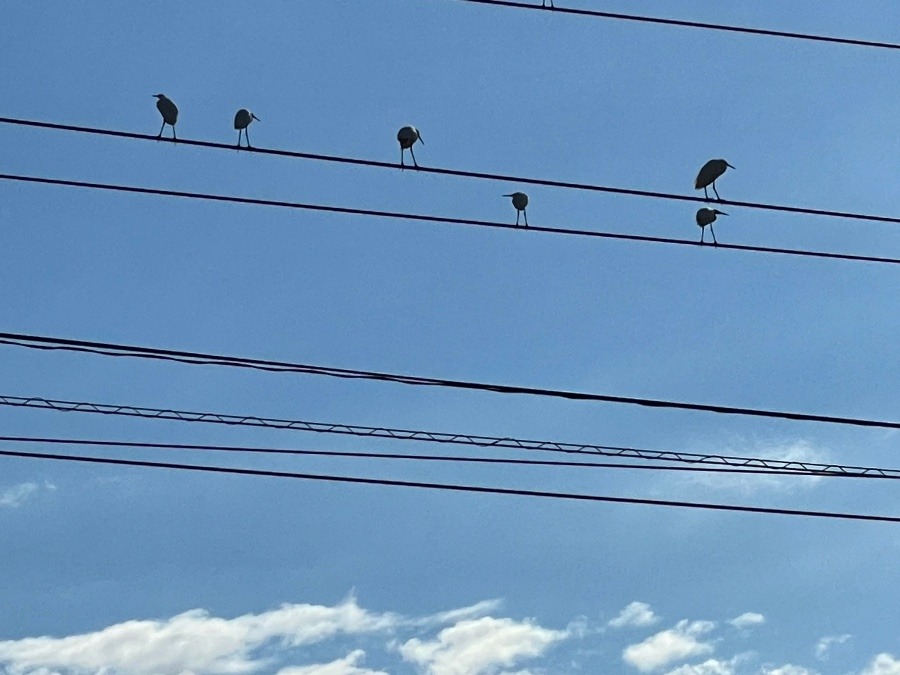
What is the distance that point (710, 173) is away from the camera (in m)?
16.8

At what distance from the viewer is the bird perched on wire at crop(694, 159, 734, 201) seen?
54.9 feet

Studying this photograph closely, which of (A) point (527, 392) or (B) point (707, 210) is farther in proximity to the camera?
(B) point (707, 210)

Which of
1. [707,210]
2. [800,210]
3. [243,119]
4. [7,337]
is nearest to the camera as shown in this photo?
[7,337]

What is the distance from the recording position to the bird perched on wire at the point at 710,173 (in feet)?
54.9

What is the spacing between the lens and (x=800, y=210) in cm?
1207

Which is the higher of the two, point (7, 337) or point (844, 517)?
point (7, 337)

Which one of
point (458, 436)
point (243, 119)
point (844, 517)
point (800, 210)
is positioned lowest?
point (844, 517)

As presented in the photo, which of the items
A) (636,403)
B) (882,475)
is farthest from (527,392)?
(882,475)

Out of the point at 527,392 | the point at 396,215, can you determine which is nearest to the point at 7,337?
the point at 396,215

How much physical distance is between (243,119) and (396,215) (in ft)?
18.8

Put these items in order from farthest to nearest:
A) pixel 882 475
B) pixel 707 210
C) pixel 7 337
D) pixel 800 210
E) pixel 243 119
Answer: pixel 243 119
pixel 707 210
pixel 882 475
pixel 800 210
pixel 7 337

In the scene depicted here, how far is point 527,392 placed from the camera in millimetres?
11766

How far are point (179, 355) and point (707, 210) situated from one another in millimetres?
6399

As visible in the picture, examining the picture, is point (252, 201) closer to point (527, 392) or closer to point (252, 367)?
point (252, 367)
